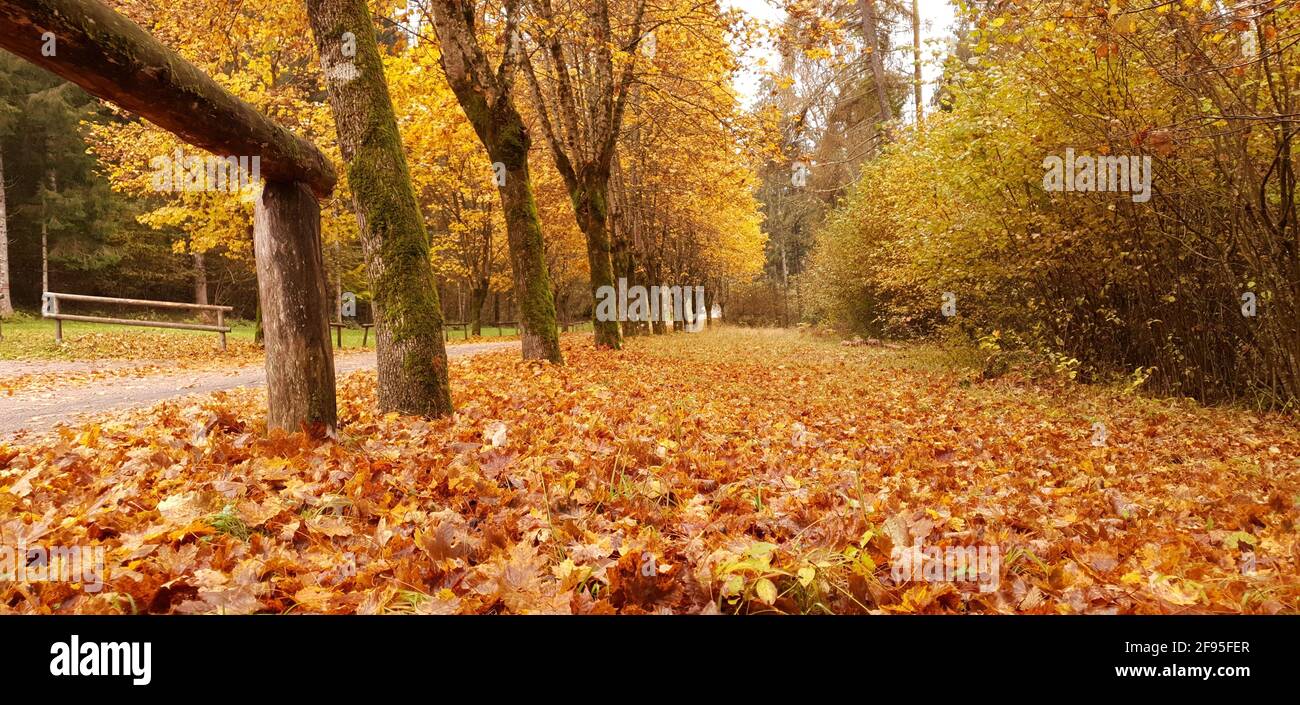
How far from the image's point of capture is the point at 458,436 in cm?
454

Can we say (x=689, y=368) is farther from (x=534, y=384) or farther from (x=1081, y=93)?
(x=1081, y=93)

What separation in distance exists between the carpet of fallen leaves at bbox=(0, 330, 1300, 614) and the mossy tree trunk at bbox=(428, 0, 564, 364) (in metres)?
4.28

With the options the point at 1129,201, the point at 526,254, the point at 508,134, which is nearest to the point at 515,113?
the point at 508,134

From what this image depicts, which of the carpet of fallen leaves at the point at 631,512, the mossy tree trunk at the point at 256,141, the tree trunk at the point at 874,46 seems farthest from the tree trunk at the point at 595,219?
the tree trunk at the point at 874,46

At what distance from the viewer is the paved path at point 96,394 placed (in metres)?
5.75

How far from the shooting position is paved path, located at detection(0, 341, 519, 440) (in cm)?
575

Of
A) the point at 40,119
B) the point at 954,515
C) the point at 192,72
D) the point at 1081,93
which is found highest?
the point at 40,119

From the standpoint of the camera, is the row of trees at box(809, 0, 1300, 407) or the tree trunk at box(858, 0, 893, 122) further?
the tree trunk at box(858, 0, 893, 122)

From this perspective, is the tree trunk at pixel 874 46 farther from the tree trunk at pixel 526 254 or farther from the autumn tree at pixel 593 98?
the tree trunk at pixel 526 254

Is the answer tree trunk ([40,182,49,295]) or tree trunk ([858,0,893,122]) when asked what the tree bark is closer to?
tree trunk ([40,182,49,295])

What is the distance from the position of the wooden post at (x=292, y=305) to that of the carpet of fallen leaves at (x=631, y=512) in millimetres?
316

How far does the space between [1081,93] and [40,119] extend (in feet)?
117
